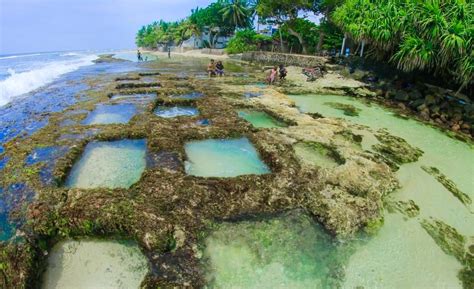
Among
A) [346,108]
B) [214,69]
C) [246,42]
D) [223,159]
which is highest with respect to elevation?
[246,42]

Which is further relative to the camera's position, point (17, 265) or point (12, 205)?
point (12, 205)

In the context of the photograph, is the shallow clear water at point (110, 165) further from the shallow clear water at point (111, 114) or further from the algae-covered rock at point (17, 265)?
the shallow clear water at point (111, 114)

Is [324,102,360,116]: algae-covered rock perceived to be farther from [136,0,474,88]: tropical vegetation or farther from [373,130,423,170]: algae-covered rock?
[136,0,474,88]: tropical vegetation

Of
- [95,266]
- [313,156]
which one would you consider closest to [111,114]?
[313,156]

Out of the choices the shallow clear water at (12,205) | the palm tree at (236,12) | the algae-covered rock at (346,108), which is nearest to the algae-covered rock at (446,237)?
the shallow clear water at (12,205)

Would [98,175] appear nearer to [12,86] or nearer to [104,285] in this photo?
[104,285]

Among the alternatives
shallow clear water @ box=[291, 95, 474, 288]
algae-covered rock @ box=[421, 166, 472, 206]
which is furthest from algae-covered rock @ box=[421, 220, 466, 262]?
algae-covered rock @ box=[421, 166, 472, 206]

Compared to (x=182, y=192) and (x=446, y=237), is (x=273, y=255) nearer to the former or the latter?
(x=182, y=192)
